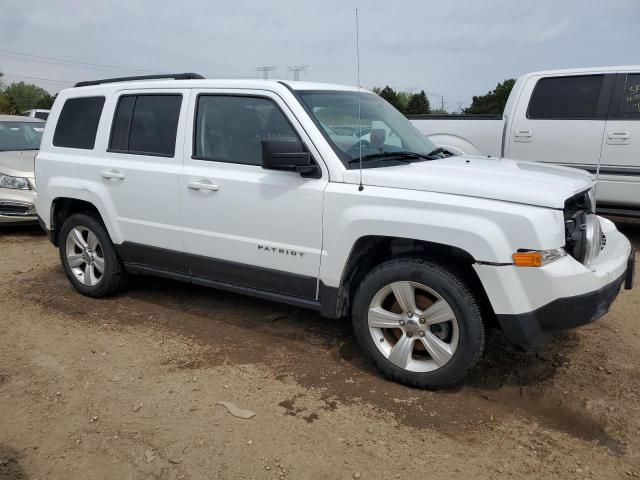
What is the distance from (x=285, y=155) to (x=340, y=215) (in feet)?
1.66

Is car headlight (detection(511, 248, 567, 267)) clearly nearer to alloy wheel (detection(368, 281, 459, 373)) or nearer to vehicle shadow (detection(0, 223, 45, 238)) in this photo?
alloy wheel (detection(368, 281, 459, 373))

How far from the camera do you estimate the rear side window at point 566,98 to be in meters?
6.59

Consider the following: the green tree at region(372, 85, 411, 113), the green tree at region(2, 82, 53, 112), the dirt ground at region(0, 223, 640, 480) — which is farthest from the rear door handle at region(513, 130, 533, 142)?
the green tree at region(2, 82, 53, 112)

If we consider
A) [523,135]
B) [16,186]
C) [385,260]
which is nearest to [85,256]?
[385,260]

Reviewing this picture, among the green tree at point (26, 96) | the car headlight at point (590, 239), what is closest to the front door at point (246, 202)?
the car headlight at point (590, 239)

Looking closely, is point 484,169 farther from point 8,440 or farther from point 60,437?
point 8,440

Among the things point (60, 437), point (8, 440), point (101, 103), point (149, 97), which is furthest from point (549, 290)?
point (101, 103)

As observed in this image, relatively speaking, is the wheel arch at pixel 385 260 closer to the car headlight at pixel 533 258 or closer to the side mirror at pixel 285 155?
the car headlight at pixel 533 258

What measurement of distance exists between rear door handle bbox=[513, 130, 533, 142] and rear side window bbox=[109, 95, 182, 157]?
14.4 ft

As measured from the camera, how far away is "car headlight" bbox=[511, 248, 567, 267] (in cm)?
291

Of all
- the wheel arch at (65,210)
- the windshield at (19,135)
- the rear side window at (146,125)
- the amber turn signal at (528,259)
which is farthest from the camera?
the windshield at (19,135)

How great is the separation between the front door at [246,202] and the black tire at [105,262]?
39.3 inches

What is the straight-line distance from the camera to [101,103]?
4758 millimetres

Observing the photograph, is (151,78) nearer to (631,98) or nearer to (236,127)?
(236,127)
